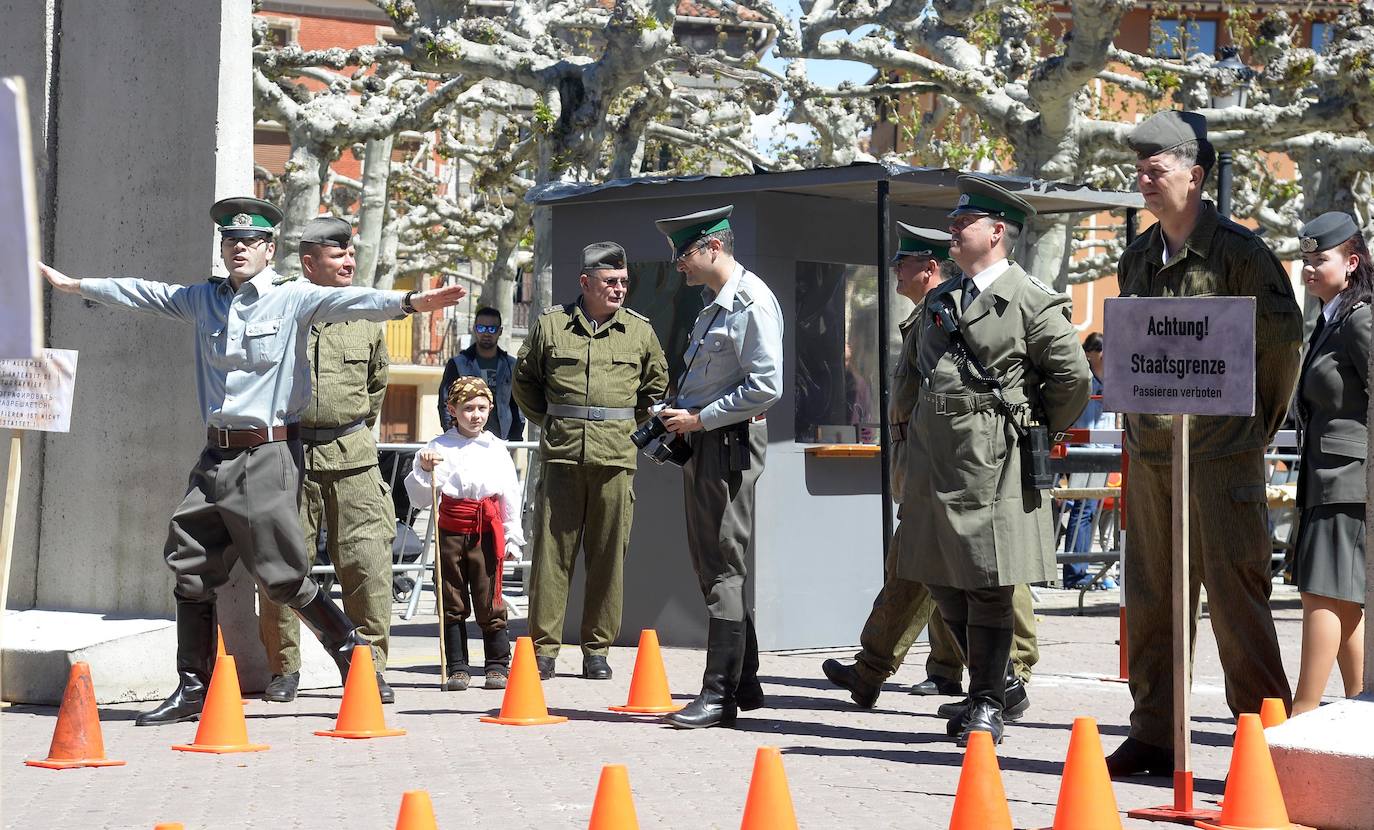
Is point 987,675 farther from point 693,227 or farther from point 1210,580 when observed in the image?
point 693,227

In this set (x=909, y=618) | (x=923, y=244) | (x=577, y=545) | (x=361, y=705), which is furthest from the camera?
(x=577, y=545)

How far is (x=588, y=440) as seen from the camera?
1009cm

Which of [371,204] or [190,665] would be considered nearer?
[190,665]

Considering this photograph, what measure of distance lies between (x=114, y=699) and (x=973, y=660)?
12.4ft

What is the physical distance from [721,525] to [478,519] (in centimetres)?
202

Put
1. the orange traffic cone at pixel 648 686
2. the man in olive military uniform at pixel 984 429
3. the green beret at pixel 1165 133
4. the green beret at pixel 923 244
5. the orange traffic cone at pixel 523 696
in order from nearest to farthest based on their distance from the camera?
the green beret at pixel 1165 133 → the man in olive military uniform at pixel 984 429 → the orange traffic cone at pixel 523 696 → the orange traffic cone at pixel 648 686 → the green beret at pixel 923 244

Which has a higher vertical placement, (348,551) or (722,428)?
(722,428)

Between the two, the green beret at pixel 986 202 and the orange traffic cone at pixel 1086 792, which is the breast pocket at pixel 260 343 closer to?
the green beret at pixel 986 202

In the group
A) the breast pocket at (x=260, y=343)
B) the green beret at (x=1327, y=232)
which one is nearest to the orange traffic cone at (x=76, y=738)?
the breast pocket at (x=260, y=343)

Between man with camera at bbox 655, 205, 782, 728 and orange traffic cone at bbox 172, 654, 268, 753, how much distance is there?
1.74m

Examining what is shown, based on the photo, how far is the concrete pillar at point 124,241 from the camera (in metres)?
9.27

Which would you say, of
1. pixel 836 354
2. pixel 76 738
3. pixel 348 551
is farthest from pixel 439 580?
pixel 836 354

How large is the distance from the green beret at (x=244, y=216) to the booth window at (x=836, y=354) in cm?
369

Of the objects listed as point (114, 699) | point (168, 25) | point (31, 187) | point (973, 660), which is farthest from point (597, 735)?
point (31, 187)
